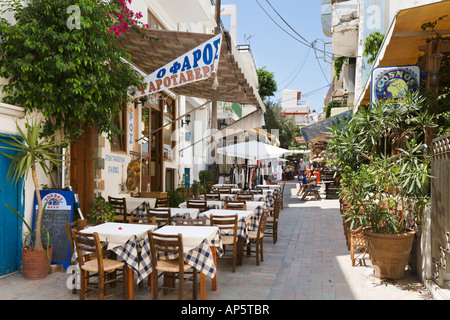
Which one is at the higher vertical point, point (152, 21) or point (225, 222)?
point (152, 21)

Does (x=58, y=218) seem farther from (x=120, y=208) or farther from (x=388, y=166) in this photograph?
(x=388, y=166)

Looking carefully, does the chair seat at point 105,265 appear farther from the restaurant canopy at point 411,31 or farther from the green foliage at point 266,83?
the green foliage at point 266,83

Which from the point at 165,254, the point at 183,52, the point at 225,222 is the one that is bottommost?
the point at 165,254

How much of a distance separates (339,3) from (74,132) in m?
16.6

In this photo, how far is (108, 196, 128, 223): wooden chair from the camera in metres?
8.02

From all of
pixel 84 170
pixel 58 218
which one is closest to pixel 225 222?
pixel 58 218

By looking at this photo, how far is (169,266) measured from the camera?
4746 mm

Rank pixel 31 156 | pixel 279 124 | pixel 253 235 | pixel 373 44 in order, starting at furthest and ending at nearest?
1. pixel 279 124
2. pixel 373 44
3. pixel 253 235
4. pixel 31 156

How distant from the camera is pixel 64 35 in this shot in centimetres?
606

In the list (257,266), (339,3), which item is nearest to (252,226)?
(257,266)

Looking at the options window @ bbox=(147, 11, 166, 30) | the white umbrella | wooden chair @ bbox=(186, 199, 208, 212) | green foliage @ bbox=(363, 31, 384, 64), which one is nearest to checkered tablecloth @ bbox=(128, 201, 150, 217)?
wooden chair @ bbox=(186, 199, 208, 212)

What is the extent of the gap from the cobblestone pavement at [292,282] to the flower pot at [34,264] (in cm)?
11

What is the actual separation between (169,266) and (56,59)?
12.5 feet
